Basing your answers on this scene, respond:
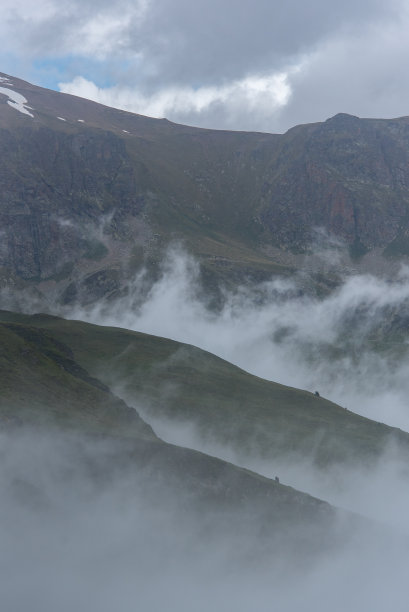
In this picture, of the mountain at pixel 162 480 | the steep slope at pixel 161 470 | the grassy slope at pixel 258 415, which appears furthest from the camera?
the grassy slope at pixel 258 415

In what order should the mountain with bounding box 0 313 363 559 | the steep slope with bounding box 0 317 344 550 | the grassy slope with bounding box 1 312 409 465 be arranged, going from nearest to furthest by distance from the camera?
the mountain with bounding box 0 313 363 559
the steep slope with bounding box 0 317 344 550
the grassy slope with bounding box 1 312 409 465

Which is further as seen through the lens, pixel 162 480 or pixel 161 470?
pixel 161 470

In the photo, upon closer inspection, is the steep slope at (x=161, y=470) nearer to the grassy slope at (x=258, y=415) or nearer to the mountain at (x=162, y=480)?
the mountain at (x=162, y=480)

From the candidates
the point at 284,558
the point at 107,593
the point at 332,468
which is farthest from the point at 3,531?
the point at 332,468

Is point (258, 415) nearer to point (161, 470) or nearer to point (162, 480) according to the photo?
point (161, 470)

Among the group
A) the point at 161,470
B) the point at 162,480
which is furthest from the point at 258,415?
the point at 162,480

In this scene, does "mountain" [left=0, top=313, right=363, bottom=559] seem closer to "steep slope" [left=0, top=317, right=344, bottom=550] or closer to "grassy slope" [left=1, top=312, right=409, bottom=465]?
"steep slope" [left=0, top=317, right=344, bottom=550]

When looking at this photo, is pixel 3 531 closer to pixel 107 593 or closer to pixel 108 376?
pixel 107 593

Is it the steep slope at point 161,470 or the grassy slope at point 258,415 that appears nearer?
the steep slope at point 161,470

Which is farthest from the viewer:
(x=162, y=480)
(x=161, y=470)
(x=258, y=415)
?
(x=258, y=415)

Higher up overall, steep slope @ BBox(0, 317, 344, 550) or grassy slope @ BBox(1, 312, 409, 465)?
steep slope @ BBox(0, 317, 344, 550)

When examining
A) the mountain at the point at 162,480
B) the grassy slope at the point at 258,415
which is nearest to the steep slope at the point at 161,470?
the mountain at the point at 162,480

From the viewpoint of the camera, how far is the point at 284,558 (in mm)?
119250

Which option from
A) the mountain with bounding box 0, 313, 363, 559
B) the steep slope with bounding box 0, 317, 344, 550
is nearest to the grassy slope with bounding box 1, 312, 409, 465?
the mountain with bounding box 0, 313, 363, 559
